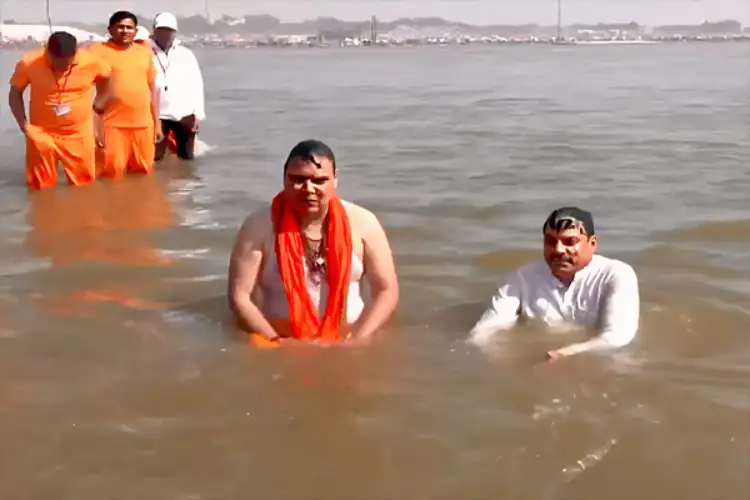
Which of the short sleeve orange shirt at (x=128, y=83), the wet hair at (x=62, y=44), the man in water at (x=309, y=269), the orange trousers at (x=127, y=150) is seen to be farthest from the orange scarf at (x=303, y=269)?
the orange trousers at (x=127, y=150)

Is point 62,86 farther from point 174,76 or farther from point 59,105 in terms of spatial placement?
point 174,76

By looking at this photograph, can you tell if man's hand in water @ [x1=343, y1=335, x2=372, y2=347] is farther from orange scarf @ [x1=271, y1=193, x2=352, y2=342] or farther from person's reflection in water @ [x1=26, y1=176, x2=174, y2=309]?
person's reflection in water @ [x1=26, y1=176, x2=174, y2=309]

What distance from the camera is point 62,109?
28.8ft

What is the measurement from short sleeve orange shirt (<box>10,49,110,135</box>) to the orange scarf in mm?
4563

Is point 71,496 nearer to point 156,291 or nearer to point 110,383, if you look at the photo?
point 110,383

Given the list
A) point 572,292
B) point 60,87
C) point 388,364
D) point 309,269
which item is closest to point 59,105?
point 60,87

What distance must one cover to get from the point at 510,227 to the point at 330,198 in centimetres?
362

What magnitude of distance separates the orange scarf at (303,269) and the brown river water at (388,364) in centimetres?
15

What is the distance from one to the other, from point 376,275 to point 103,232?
3.51m

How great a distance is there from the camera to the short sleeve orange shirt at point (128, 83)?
921cm

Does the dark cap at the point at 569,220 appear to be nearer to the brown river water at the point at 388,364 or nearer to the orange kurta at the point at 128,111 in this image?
the brown river water at the point at 388,364

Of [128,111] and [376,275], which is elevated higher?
[128,111]

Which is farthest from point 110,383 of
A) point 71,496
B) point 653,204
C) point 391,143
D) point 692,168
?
point 391,143

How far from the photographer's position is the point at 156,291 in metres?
6.20
